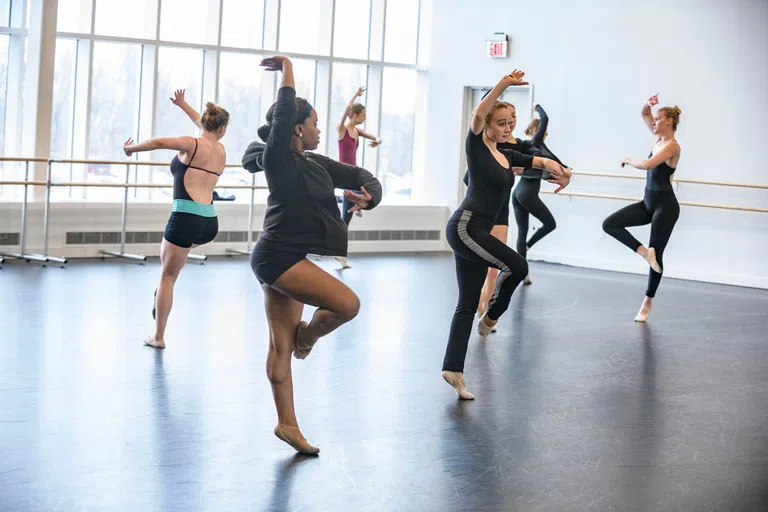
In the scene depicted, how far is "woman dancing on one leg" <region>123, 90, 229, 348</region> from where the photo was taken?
6.00m

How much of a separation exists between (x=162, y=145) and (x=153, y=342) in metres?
1.18

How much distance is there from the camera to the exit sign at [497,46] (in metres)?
12.8

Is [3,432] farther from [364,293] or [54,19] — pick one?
A: [54,19]

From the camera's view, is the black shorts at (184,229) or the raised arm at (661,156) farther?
the raised arm at (661,156)

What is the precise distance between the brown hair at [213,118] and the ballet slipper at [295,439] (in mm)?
2492

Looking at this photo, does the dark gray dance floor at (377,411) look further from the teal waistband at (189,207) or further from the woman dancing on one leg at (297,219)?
the teal waistband at (189,207)

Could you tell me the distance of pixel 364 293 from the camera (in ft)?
29.2

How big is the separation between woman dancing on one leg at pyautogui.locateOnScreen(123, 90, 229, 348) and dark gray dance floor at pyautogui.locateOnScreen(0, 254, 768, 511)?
0.31 m

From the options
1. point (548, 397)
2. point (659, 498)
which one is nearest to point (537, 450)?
point (659, 498)

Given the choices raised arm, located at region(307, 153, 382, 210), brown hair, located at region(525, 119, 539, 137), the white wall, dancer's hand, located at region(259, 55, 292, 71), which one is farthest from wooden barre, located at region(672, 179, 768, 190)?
dancer's hand, located at region(259, 55, 292, 71)

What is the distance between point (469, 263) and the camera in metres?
5.14

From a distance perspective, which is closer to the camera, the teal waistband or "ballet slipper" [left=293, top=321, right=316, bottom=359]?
"ballet slipper" [left=293, top=321, right=316, bottom=359]

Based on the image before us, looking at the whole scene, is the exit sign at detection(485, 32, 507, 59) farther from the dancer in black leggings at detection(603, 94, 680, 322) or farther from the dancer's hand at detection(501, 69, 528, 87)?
the dancer's hand at detection(501, 69, 528, 87)

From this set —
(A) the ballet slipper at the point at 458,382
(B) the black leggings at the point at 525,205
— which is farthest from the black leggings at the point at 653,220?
(A) the ballet slipper at the point at 458,382
